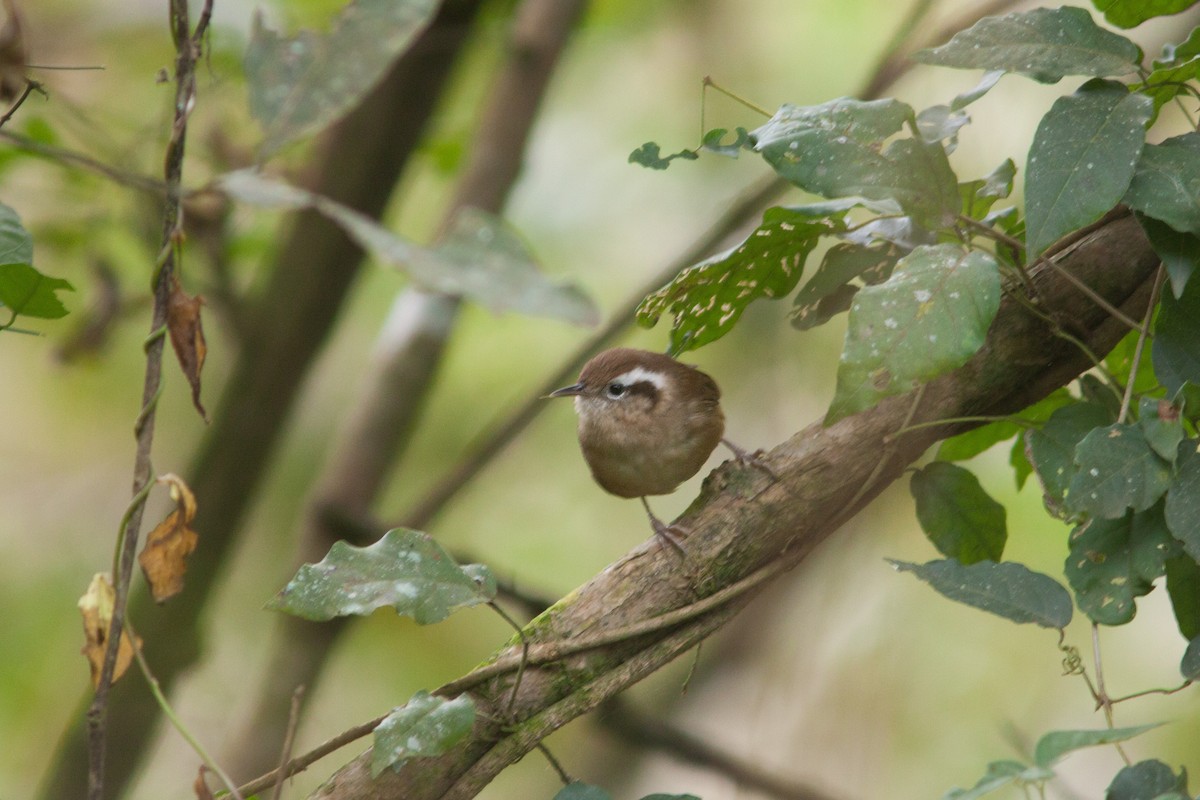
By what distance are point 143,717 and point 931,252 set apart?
3298 mm

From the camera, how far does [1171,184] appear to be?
162 centimetres

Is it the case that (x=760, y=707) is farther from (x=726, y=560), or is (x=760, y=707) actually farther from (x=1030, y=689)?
(x=726, y=560)

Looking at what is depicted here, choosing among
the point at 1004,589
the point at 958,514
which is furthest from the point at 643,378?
the point at 1004,589

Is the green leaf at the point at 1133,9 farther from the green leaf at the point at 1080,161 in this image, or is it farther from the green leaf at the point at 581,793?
the green leaf at the point at 581,793

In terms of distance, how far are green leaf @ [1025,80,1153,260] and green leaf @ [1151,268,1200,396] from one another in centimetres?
25

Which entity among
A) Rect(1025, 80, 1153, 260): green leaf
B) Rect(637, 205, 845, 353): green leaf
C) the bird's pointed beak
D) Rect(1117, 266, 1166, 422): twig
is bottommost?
Rect(1117, 266, 1166, 422): twig

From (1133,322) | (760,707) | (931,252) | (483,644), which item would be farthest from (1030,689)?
(931,252)

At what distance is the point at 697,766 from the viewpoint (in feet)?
11.5

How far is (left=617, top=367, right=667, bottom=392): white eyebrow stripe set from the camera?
3428 millimetres

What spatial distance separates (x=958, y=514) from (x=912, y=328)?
28.0 inches

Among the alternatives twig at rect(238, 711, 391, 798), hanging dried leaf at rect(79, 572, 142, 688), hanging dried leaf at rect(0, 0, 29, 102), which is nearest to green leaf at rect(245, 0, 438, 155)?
hanging dried leaf at rect(0, 0, 29, 102)

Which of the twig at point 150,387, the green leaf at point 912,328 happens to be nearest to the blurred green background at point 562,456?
the twig at point 150,387

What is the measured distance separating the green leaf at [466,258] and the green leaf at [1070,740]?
3.92 feet

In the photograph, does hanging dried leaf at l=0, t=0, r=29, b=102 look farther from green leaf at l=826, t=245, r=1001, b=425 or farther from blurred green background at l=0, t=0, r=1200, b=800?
green leaf at l=826, t=245, r=1001, b=425
